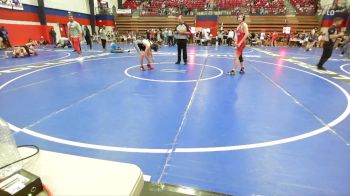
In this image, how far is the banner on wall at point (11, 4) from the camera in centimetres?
1778

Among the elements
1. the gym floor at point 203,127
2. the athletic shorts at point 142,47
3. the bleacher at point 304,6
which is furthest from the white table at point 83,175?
the bleacher at point 304,6

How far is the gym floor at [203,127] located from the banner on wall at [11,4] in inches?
591

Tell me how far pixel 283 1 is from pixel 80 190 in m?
33.2

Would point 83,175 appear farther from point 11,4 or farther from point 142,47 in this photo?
point 11,4

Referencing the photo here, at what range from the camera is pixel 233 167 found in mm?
2701

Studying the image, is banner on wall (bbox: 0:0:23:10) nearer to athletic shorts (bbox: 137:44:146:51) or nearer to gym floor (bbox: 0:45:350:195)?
gym floor (bbox: 0:45:350:195)

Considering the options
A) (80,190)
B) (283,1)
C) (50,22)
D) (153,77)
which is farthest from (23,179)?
(283,1)

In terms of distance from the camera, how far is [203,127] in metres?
3.76

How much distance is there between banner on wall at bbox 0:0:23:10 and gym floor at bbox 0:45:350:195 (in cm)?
1501

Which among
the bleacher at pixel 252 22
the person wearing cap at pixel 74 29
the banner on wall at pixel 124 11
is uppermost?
the banner on wall at pixel 124 11

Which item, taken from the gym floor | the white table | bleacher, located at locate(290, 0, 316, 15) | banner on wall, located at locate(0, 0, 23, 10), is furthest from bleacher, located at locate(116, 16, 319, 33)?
the white table

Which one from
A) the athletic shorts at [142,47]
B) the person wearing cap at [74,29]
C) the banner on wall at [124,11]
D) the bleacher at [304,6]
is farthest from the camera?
the banner on wall at [124,11]

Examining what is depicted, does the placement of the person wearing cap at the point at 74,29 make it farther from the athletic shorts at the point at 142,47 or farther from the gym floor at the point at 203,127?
the gym floor at the point at 203,127

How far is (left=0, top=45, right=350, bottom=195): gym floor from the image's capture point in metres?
2.58
